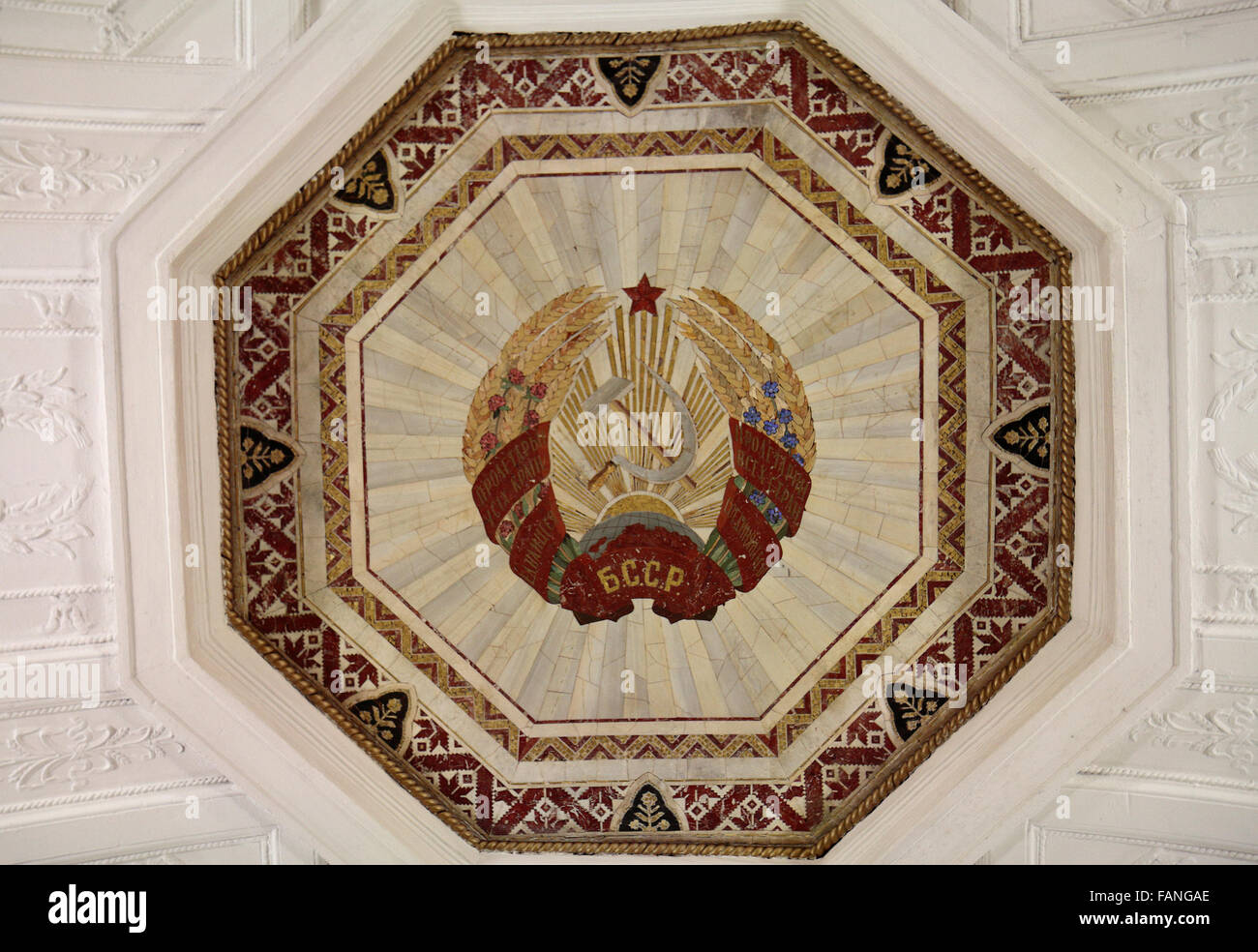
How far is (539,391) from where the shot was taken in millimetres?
4492

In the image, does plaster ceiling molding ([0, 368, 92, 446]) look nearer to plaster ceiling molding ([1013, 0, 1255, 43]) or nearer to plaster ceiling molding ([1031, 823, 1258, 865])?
plaster ceiling molding ([1013, 0, 1255, 43])

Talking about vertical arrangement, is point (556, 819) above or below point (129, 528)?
below

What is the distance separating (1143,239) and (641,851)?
3.72 metres

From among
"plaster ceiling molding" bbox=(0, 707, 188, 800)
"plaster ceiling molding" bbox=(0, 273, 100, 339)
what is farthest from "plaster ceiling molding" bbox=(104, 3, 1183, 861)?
"plaster ceiling molding" bbox=(0, 707, 188, 800)

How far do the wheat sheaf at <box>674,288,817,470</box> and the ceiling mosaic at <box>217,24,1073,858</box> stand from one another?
15 millimetres

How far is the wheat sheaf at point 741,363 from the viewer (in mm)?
4434

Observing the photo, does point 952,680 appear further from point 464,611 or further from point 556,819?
point 464,611

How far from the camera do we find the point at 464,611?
461cm

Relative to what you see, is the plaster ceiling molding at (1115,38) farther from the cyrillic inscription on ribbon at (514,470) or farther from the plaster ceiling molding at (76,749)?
the plaster ceiling molding at (76,749)

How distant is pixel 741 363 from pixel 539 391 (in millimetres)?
1037

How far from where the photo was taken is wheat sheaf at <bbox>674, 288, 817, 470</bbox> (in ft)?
14.5

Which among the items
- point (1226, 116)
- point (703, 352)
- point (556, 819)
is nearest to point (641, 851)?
point (556, 819)

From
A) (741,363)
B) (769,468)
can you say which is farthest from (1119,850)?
(741,363)

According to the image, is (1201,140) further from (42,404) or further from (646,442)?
(42,404)
